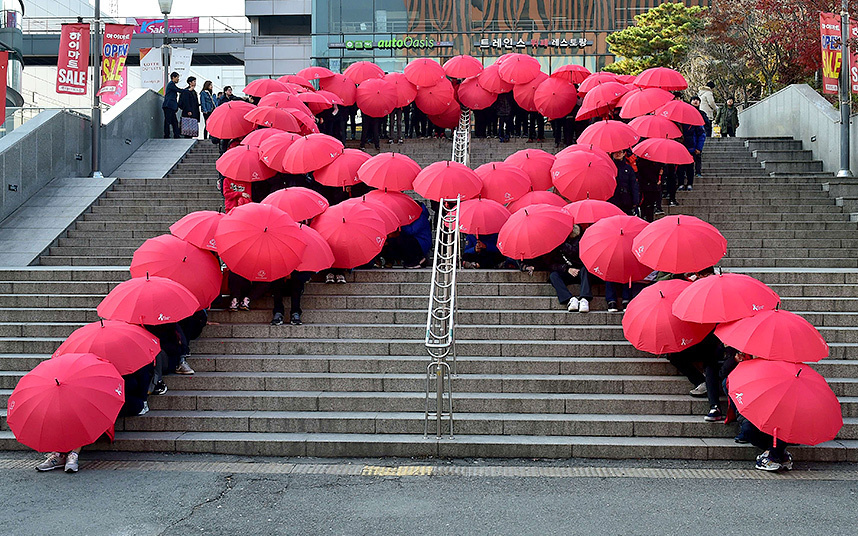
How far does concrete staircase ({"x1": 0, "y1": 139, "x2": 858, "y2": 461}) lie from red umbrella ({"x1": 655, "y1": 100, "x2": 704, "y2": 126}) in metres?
4.14

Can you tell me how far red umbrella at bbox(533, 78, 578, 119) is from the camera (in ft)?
53.5

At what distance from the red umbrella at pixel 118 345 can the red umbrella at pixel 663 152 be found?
25.2 ft

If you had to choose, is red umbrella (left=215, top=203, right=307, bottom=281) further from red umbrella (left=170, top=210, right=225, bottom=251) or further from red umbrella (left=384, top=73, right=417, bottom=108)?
red umbrella (left=384, top=73, right=417, bottom=108)

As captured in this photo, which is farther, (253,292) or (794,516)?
(253,292)

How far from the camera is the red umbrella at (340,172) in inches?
469

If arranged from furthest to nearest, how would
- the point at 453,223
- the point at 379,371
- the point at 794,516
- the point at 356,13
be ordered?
the point at 356,13
the point at 453,223
the point at 379,371
the point at 794,516

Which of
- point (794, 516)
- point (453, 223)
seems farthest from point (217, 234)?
point (794, 516)

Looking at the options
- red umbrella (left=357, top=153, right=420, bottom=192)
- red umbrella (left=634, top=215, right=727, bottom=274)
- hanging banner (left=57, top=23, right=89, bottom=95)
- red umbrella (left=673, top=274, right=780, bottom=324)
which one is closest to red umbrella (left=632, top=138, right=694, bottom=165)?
red umbrella (left=357, top=153, right=420, bottom=192)

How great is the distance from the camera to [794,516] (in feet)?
20.1

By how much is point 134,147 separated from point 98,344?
11.8m

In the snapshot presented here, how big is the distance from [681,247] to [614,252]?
0.83 m

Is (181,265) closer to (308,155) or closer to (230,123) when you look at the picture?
(308,155)

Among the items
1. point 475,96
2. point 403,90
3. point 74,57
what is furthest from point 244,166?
point 74,57

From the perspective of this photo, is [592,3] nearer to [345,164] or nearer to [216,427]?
[345,164]
